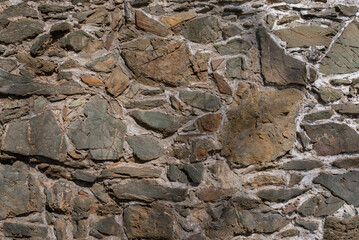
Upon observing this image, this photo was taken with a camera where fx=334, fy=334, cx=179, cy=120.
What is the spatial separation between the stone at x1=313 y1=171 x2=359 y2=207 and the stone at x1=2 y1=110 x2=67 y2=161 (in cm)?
146

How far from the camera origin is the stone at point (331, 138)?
1902 mm

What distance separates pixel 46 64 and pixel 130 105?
1.77 feet

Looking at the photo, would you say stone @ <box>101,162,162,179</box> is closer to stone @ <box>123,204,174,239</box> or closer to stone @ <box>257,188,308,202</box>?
stone @ <box>123,204,174,239</box>

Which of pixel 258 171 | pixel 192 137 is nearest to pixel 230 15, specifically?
pixel 192 137

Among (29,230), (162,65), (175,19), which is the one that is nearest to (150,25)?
(175,19)

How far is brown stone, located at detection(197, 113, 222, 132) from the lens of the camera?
1.91 metres

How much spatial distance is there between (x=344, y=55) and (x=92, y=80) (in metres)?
1.47

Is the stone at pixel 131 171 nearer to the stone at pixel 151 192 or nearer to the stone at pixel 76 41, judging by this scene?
the stone at pixel 151 192

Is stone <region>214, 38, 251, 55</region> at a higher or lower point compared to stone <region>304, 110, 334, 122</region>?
higher

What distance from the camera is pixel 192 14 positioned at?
6.45ft

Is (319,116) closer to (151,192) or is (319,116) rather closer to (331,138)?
(331,138)

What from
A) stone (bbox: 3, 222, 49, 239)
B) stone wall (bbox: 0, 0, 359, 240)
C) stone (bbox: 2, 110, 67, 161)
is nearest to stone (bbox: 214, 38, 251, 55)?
stone wall (bbox: 0, 0, 359, 240)

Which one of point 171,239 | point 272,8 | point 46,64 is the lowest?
point 171,239

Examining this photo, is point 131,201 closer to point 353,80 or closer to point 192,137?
point 192,137
